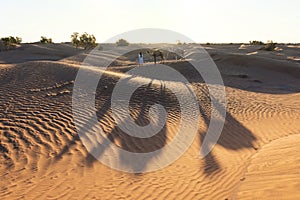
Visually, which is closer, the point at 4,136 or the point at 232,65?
the point at 4,136

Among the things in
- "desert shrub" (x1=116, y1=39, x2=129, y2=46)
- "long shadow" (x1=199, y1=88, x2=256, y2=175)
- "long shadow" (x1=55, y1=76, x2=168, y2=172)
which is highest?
"desert shrub" (x1=116, y1=39, x2=129, y2=46)

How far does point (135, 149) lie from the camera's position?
27.6 ft

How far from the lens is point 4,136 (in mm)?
8547

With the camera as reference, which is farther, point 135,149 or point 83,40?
point 83,40

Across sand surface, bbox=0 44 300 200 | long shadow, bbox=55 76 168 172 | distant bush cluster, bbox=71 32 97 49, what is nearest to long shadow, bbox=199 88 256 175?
sand surface, bbox=0 44 300 200

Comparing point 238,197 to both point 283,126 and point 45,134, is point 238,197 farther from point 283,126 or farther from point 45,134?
point 283,126

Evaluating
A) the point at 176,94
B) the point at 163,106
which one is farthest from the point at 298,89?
the point at 163,106

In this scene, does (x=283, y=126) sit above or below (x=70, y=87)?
below

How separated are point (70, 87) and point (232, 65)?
17.5 metres

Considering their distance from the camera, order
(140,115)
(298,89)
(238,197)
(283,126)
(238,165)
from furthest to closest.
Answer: (298,89) < (283,126) < (140,115) < (238,165) < (238,197)

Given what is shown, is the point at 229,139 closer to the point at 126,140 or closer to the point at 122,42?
the point at 126,140

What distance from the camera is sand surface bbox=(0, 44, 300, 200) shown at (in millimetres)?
6383

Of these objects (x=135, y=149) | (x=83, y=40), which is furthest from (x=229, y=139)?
A: (x=83, y=40)

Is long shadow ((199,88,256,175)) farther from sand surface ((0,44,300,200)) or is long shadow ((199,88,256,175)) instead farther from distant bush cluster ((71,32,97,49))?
distant bush cluster ((71,32,97,49))
